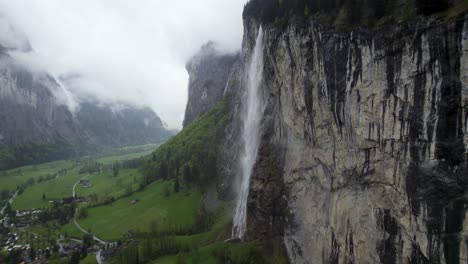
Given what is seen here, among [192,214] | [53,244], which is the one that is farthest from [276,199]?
[53,244]

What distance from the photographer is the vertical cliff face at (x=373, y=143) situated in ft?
102

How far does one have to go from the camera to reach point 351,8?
43188mm

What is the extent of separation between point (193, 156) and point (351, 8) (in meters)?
113

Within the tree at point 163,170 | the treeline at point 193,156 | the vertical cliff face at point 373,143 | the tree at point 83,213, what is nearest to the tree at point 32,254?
the tree at point 83,213

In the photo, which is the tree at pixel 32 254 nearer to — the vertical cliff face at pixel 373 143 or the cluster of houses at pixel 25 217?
the cluster of houses at pixel 25 217

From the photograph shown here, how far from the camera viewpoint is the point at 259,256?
63.1 m

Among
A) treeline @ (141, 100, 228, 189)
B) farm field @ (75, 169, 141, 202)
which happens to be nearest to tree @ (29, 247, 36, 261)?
farm field @ (75, 169, 141, 202)

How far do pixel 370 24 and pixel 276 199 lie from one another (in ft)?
115

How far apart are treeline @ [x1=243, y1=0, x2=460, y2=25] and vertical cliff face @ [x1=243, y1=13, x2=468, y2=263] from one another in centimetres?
179

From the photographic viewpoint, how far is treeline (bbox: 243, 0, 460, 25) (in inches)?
1326

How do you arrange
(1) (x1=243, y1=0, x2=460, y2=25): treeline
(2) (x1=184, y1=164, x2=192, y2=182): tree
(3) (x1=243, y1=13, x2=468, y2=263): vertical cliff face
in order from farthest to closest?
(2) (x1=184, y1=164, x2=192, y2=182): tree → (1) (x1=243, y1=0, x2=460, y2=25): treeline → (3) (x1=243, y1=13, x2=468, y2=263): vertical cliff face

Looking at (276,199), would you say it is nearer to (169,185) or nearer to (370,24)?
(370,24)

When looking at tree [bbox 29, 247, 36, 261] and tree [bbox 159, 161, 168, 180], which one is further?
Result: tree [bbox 159, 161, 168, 180]

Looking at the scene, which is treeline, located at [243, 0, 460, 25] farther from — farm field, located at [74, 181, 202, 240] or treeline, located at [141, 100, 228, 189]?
treeline, located at [141, 100, 228, 189]
